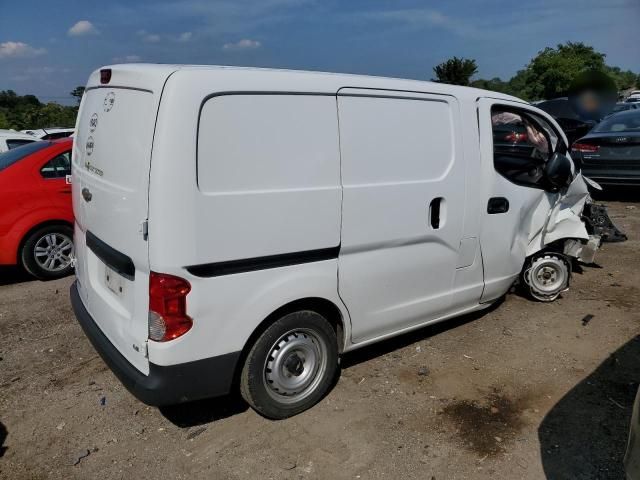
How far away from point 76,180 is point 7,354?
167cm

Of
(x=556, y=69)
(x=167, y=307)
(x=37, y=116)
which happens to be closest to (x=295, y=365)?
(x=167, y=307)

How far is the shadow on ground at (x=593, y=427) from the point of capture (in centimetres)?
280

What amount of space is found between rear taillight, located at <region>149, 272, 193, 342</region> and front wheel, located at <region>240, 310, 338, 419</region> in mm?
494

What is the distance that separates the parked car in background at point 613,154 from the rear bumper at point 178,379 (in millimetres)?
7966

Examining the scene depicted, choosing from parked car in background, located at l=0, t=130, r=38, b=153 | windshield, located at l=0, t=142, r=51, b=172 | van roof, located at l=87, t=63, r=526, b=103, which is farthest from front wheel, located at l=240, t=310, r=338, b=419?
parked car in background, located at l=0, t=130, r=38, b=153

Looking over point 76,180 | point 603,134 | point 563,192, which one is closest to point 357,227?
point 76,180

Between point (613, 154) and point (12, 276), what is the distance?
888cm

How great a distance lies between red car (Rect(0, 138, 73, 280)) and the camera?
5.51 m

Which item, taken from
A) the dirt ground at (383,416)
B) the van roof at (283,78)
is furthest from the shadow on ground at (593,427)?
the van roof at (283,78)

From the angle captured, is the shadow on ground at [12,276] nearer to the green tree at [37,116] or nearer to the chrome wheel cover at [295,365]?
the chrome wheel cover at [295,365]

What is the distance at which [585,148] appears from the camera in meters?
8.95

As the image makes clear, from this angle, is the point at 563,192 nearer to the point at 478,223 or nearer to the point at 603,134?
the point at 478,223

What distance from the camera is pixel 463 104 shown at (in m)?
3.70

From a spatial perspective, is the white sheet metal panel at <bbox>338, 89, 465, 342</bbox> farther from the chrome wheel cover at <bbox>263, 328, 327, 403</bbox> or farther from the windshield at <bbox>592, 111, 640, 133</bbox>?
the windshield at <bbox>592, 111, 640, 133</bbox>
